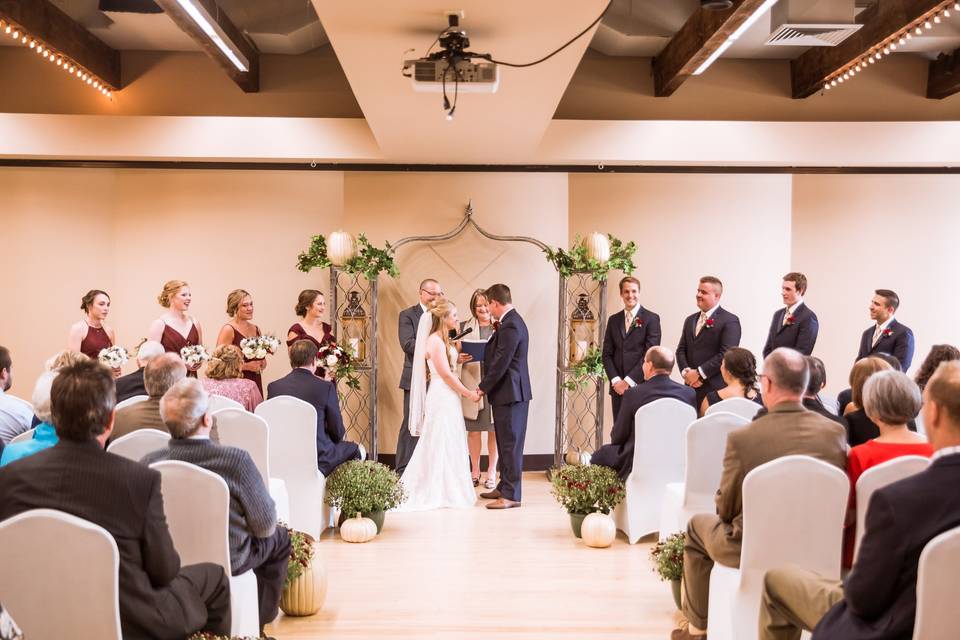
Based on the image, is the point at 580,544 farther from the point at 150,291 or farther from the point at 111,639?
the point at 150,291

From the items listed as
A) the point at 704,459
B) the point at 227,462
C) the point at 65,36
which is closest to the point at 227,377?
the point at 227,462

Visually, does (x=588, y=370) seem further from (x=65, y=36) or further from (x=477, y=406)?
(x=65, y=36)

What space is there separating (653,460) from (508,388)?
5.20ft

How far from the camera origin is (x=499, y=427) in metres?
7.01

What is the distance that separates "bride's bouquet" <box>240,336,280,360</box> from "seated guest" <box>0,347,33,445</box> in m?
2.09

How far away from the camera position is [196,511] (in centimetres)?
323

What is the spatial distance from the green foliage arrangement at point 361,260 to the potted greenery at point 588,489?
3010 millimetres

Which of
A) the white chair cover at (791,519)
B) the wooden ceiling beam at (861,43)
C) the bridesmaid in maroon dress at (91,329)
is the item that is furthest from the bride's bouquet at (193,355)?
the wooden ceiling beam at (861,43)

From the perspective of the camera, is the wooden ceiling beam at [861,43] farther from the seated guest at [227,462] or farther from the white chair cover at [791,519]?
the seated guest at [227,462]

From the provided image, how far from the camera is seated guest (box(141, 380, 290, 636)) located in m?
3.34

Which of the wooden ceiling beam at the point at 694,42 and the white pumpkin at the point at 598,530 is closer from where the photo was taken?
the wooden ceiling beam at the point at 694,42

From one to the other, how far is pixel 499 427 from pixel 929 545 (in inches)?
189

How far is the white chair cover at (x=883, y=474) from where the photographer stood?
10.3ft

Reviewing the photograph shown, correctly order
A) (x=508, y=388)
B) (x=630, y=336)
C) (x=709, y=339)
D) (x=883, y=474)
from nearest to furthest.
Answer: (x=883, y=474)
(x=508, y=388)
(x=709, y=339)
(x=630, y=336)
